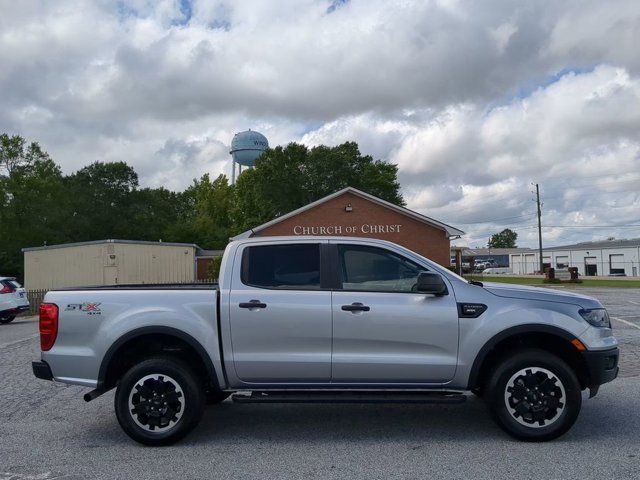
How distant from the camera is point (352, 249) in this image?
6.25 meters

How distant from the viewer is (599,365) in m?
5.84

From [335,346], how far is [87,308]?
2296 mm

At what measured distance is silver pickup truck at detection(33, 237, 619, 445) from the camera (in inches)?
229

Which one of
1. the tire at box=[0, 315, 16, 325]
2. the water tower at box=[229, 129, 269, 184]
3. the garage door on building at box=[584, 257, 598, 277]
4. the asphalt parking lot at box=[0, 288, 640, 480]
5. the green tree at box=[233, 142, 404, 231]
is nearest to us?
the asphalt parking lot at box=[0, 288, 640, 480]

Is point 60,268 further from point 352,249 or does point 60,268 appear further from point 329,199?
point 352,249

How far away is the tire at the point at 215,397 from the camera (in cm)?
697

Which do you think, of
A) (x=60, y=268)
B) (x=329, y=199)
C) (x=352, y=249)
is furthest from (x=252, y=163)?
(x=352, y=249)

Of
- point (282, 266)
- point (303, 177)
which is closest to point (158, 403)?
point (282, 266)

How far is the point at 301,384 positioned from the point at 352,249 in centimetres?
135

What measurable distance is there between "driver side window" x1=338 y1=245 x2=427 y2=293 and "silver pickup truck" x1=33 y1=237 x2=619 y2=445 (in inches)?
1.8

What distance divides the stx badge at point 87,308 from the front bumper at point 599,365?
4.42 m

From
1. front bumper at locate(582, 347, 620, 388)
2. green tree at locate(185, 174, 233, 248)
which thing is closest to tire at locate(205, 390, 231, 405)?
front bumper at locate(582, 347, 620, 388)

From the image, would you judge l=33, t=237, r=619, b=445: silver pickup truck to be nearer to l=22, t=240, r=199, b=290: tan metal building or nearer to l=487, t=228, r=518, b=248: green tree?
l=22, t=240, r=199, b=290: tan metal building

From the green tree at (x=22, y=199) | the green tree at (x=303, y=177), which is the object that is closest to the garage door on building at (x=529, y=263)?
the green tree at (x=303, y=177)
